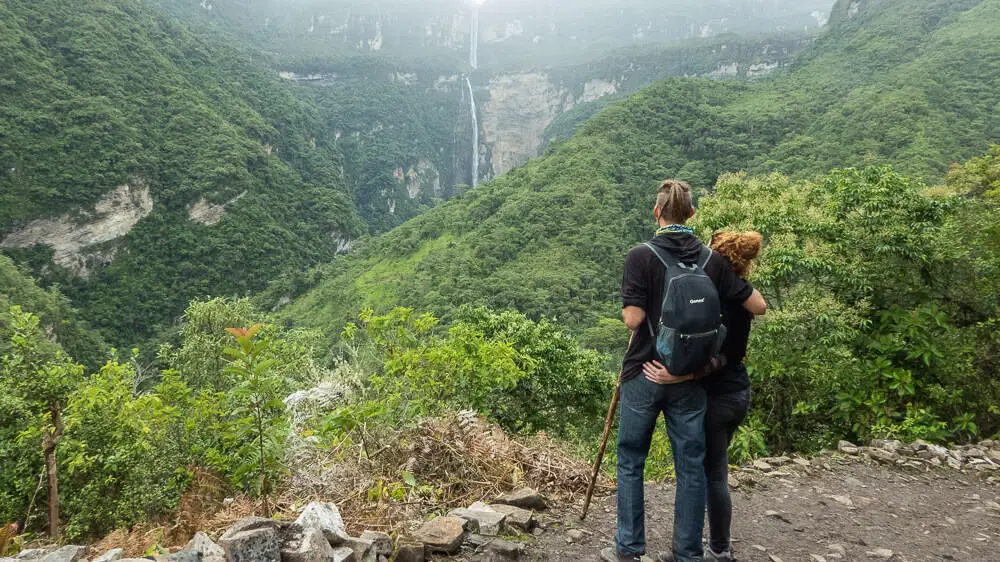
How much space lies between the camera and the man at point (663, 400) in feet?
7.97

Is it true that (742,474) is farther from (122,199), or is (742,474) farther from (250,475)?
A: (122,199)

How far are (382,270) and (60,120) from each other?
4692cm

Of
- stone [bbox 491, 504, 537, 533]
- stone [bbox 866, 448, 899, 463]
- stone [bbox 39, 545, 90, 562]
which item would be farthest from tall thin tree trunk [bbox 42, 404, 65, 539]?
stone [bbox 866, 448, 899, 463]

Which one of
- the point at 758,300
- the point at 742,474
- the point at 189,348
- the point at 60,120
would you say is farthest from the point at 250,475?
the point at 60,120

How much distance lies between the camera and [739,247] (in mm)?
2553

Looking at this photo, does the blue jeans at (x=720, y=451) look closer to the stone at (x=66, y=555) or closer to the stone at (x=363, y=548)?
the stone at (x=363, y=548)

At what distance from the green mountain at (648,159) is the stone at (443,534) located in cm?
3038

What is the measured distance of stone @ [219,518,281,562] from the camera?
1.97m

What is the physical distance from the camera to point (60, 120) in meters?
62.5

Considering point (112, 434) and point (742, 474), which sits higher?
point (742, 474)

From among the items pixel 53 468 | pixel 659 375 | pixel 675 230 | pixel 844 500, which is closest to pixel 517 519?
pixel 659 375

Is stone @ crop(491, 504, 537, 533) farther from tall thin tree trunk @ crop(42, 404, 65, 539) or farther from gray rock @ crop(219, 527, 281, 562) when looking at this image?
tall thin tree trunk @ crop(42, 404, 65, 539)

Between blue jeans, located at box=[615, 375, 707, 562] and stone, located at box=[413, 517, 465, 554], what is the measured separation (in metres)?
0.83

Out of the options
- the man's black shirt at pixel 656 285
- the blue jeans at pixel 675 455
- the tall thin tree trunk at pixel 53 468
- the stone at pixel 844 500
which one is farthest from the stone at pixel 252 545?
the tall thin tree trunk at pixel 53 468
